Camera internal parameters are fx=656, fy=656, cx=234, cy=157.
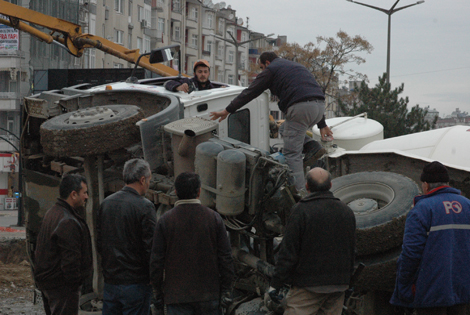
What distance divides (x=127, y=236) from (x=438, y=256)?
2.17 metres

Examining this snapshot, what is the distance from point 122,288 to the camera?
478 centimetres

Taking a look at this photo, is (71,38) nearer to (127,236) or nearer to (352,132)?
(352,132)

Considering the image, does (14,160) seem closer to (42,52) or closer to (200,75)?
(42,52)

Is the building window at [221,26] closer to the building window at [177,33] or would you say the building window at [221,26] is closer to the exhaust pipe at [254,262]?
the building window at [177,33]

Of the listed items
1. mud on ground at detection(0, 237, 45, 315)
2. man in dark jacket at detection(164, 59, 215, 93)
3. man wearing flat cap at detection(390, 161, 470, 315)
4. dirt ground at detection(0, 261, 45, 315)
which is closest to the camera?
man wearing flat cap at detection(390, 161, 470, 315)

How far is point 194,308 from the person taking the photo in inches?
176

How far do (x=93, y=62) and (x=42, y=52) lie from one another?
4.59 m

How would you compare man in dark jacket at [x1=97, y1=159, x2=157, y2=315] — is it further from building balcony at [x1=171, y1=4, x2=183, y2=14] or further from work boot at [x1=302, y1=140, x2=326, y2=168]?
building balcony at [x1=171, y1=4, x2=183, y2=14]

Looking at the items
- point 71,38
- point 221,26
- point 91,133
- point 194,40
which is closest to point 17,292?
point 91,133

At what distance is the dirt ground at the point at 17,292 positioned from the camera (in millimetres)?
8184

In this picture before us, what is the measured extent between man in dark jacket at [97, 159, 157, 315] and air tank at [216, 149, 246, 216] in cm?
89

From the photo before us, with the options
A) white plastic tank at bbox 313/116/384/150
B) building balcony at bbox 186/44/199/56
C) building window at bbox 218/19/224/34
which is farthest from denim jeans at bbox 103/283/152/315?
→ building window at bbox 218/19/224/34

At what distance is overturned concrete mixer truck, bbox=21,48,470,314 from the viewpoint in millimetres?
5488

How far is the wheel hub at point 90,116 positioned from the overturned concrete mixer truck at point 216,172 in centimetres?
1
